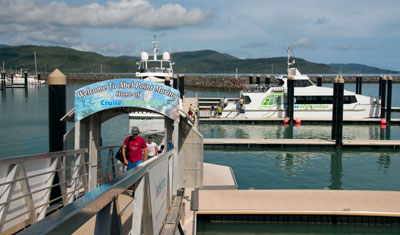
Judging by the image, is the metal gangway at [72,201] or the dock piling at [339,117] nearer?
the metal gangway at [72,201]

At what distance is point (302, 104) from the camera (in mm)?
38250

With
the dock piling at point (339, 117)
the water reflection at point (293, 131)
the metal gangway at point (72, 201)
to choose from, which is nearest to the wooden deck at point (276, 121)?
the water reflection at point (293, 131)

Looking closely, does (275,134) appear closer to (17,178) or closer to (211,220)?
(211,220)

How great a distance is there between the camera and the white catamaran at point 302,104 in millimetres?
38094

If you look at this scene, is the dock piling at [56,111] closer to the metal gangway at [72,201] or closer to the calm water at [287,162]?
the metal gangway at [72,201]

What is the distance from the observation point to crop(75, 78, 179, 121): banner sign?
28.6 feet

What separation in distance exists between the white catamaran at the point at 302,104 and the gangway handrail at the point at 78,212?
3488cm

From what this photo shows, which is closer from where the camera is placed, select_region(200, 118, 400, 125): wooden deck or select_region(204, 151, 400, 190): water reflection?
select_region(204, 151, 400, 190): water reflection

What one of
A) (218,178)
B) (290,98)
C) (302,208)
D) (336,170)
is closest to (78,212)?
(302,208)

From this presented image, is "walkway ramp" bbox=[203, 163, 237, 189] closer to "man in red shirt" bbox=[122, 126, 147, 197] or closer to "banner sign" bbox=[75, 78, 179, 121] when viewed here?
"banner sign" bbox=[75, 78, 179, 121]

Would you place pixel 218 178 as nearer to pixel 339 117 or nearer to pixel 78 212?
pixel 78 212

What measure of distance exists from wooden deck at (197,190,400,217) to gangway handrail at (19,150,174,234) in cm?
856

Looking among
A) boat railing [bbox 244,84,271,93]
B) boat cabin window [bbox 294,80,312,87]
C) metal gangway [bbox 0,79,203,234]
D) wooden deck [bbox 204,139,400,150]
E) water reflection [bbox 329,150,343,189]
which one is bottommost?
water reflection [bbox 329,150,343,189]

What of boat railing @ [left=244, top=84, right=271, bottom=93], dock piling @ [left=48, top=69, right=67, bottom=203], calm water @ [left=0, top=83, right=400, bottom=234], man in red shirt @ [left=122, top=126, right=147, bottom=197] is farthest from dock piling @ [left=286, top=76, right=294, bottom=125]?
man in red shirt @ [left=122, top=126, right=147, bottom=197]
